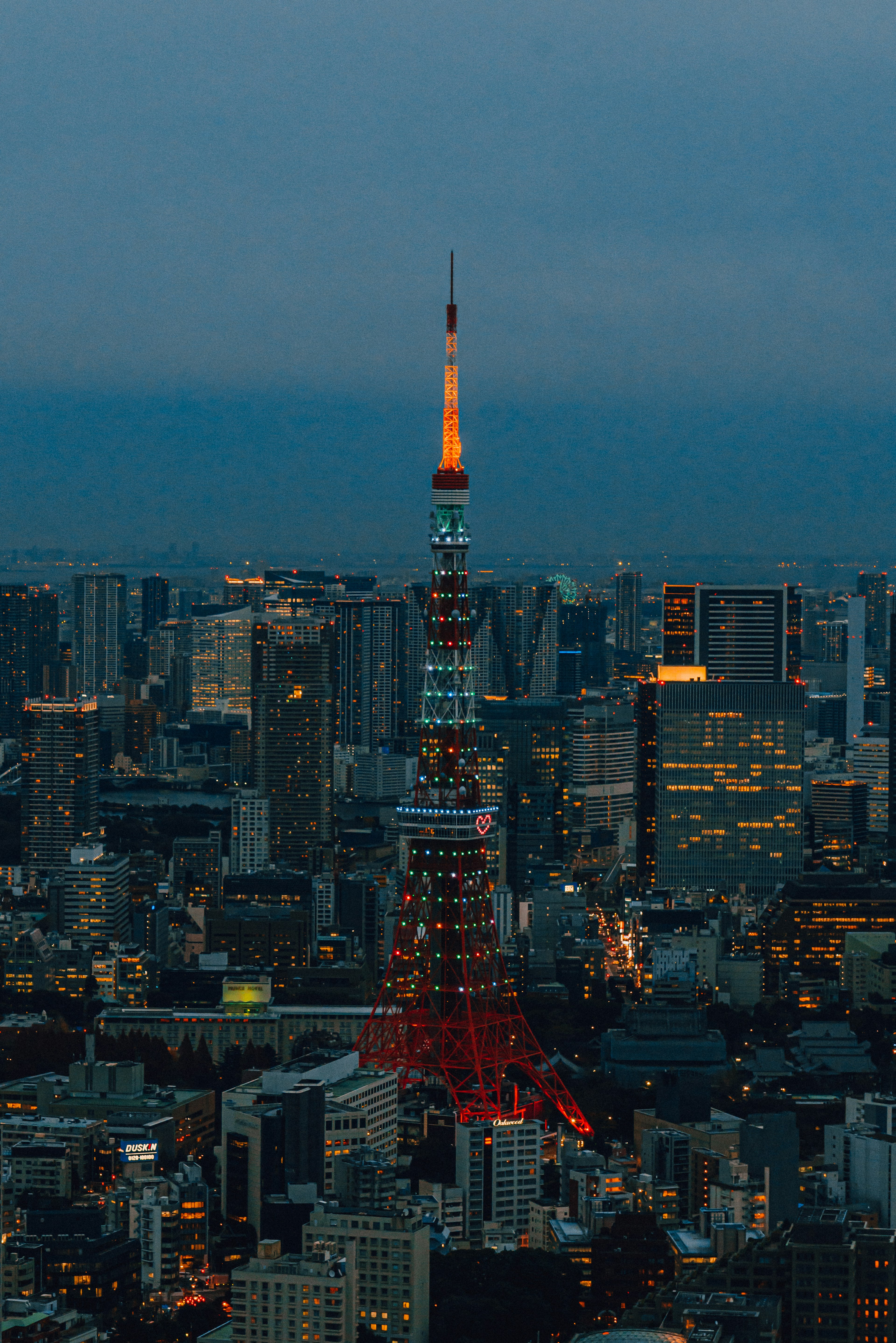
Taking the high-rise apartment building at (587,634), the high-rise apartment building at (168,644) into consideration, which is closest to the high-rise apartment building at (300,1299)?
the high-rise apartment building at (587,634)

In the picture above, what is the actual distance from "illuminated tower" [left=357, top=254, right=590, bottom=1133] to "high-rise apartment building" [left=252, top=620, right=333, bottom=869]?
17.3 meters

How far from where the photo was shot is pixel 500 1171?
67.5ft

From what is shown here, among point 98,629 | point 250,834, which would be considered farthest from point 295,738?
point 98,629

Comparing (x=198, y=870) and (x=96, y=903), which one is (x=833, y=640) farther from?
(x=96, y=903)

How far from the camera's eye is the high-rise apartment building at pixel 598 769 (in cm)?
4712

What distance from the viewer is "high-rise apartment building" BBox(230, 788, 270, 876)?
4303 cm

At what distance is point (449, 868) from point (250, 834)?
725 inches

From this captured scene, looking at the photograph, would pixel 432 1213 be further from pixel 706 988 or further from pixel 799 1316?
pixel 706 988

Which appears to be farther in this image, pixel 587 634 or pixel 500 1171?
pixel 587 634

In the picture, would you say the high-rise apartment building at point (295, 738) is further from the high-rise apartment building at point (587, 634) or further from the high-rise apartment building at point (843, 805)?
the high-rise apartment building at point (587, 634)

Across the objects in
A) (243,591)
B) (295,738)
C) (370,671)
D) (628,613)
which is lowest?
(295,738)

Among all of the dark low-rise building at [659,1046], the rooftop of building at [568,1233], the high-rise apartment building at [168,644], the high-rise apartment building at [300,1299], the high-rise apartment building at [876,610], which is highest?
the high-rise apartment building at [876,610]

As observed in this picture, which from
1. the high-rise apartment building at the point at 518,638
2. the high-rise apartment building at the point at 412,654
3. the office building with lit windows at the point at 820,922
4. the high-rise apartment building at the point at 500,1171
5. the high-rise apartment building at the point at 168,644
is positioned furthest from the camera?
the high-rise apartment building at the point at 168,644

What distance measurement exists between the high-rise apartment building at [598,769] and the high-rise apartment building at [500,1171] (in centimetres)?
2516
